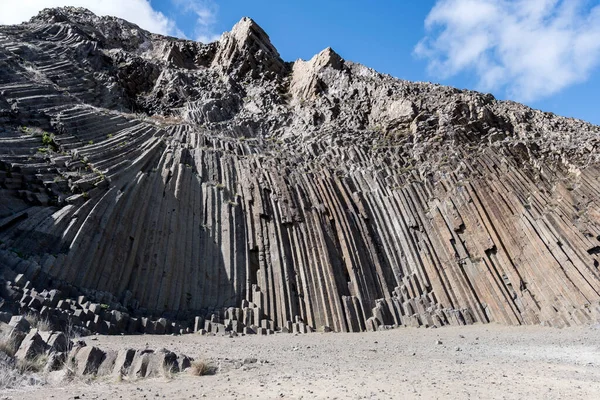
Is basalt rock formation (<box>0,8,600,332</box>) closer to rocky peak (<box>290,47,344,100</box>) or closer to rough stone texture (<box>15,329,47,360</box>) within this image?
rocky peak (<box>290,47,344,100</box>)

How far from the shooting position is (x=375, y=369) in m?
7.92

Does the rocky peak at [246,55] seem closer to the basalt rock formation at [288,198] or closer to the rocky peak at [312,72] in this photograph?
the rocky peak at [312,72]

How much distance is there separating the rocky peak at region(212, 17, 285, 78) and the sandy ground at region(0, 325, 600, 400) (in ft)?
76.0

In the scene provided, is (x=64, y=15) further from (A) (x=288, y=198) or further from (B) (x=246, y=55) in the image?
(A) (x=288, y=198)

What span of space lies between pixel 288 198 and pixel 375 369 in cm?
1304

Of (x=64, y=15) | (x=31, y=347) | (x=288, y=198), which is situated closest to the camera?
(x=31, y=347)

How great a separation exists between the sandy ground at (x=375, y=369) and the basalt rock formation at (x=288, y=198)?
287cm

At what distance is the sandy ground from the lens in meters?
5.93

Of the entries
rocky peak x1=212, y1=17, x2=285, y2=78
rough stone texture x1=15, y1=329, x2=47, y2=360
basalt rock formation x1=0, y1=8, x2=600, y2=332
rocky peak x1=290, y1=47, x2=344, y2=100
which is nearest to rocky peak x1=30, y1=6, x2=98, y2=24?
basalt rock formation x1=0, y1=8, x2=600, y2=332

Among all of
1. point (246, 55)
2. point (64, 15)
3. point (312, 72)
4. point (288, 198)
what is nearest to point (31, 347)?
point (288, 198)

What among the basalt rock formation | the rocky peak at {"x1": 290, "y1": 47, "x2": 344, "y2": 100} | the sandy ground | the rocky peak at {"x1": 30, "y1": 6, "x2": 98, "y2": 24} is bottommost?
the sandy ground

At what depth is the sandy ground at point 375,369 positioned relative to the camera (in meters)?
5.93

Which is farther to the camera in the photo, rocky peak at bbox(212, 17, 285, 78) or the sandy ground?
rocky peak at bbox(212, 17, 285, 78)

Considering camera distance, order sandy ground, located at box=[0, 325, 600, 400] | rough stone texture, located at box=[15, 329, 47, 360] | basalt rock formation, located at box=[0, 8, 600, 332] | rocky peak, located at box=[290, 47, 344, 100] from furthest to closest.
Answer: rocky peak, located at box=[290, 47, 344, 100] < basalt rock formation, located at box=[0, 8, 600, 332] < rough stone texture, located at box=[15, 329, 47, 360] < sandy ground, located at box=[0, 325, 600, 400]
